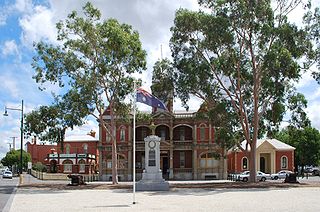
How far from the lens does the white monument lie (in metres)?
32.3

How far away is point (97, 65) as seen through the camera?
130 ft

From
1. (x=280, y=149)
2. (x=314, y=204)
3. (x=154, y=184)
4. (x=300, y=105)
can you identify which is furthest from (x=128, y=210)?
(x=280, y=149)

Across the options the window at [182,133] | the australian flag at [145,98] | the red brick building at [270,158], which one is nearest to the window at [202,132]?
the window at [182,133]

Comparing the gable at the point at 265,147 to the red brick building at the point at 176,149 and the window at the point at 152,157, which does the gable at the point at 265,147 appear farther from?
the window at the point at 152,157

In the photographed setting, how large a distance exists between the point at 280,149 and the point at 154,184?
40962mm

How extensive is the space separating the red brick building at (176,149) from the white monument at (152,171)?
92.9ft

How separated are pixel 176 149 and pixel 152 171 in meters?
30.6

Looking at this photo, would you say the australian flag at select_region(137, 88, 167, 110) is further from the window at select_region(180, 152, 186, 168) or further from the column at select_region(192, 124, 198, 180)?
the window at select_region(180, 152, 186, 168)

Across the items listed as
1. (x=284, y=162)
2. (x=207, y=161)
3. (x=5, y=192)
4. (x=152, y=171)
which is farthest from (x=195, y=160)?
(x=5, y=192)

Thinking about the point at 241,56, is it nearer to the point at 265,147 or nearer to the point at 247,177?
the point at 247,177

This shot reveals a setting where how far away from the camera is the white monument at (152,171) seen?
3234 cm

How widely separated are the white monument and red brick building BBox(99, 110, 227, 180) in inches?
1114

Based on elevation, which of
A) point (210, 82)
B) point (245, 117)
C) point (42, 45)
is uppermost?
point (42, 45)

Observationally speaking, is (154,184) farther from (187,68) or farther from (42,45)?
(42,45)
